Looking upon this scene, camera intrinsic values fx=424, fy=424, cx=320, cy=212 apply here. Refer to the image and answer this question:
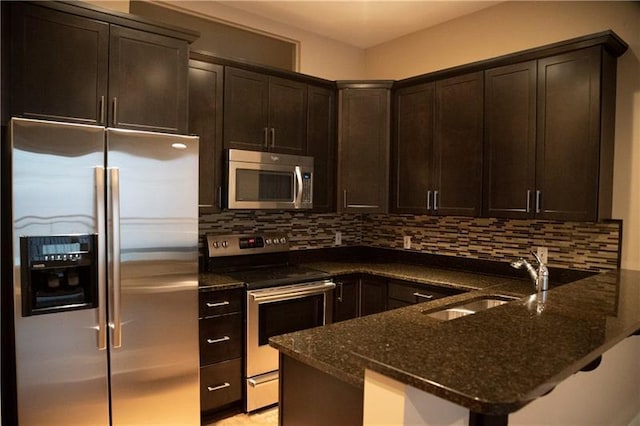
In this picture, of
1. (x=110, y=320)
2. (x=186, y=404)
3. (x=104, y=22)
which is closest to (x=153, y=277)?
(x=110, y=320)

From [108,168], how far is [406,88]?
235cm

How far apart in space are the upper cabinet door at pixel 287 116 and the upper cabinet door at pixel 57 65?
1.20m

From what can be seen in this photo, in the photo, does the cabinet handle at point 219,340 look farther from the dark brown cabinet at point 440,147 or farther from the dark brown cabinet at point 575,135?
the dark brown cabinet at point 575,135

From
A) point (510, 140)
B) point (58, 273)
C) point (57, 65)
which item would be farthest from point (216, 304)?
point (510, 140)

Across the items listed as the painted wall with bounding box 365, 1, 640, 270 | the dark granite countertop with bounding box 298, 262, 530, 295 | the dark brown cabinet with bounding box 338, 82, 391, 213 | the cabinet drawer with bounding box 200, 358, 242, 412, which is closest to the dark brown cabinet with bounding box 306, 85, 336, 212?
the dark brown cabinet with bounding box 338, 82, 391, 213

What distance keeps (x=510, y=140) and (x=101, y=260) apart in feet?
8.45

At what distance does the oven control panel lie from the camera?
3.15 metres

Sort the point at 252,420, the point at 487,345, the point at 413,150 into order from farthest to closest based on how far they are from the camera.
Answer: the point at 413,150, the point at 252,420, the point at 487,345

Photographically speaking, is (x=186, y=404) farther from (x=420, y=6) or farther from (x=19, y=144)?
(x=420, y=6)

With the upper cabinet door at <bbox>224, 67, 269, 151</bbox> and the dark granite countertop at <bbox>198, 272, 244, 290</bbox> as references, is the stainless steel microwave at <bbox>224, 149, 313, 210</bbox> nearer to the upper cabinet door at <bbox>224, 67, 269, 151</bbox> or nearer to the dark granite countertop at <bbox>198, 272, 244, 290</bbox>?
the upper cabinet door at <bbox>224, 67, 269, 151</bbox>

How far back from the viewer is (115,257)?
214 cm

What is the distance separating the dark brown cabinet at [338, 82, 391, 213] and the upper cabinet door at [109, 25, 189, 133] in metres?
1.40

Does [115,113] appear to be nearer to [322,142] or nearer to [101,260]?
[101,260]

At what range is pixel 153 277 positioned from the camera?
2277mm
